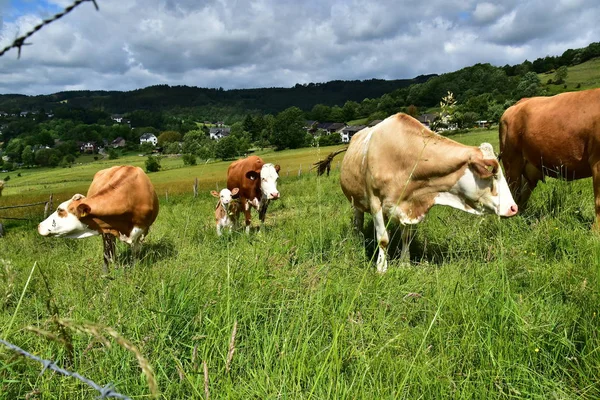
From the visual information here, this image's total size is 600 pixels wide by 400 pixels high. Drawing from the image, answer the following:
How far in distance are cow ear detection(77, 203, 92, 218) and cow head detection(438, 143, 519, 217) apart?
5.13 m

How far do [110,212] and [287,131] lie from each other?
5191cm

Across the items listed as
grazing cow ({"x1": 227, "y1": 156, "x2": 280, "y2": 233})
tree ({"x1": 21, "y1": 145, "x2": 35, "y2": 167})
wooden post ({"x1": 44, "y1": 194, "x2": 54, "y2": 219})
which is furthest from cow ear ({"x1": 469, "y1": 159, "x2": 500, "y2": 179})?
tree ({"x1": 21, "y1": 145, "x2": 35, "y2": 167})

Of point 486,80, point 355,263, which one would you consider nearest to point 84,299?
point 355,263

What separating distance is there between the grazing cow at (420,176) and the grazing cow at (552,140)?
1.63 m

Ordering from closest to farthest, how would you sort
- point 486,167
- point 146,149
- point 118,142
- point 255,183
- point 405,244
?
1. point 486,167
2. point 405,244
3. point 255,183
4. point 146,149
5. point 118,142

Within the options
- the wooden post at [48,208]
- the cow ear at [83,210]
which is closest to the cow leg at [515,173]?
the cow ear at [83,210]

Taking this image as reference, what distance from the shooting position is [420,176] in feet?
15.6

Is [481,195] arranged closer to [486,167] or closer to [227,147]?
[486,167]

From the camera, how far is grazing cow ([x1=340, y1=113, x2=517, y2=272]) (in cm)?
441

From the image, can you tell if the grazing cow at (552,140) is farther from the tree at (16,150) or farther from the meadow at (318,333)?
the tree at (16,150)

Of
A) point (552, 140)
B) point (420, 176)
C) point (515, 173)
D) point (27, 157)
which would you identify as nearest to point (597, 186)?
point (552, 140)

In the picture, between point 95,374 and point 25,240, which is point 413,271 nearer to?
point 95,374

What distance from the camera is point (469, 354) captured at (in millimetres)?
2361

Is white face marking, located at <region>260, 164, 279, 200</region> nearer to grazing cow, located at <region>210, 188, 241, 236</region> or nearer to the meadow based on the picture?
grazing cow, located at <region>210, 188, 241, 236</region>
